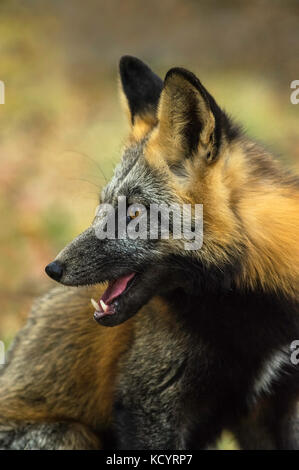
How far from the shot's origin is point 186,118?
4648 mm

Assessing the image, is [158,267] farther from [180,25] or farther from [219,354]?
[180,25]

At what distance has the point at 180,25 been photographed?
59.8 feet

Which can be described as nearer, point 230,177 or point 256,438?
point 230,177

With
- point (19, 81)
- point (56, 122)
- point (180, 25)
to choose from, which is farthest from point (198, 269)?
point (180, 25)

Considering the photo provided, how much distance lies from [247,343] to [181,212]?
1.09m

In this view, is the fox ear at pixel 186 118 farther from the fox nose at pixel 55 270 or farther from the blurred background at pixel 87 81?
the blurred background at pixel 87 81

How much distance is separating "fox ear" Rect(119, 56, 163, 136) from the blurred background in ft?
19.1

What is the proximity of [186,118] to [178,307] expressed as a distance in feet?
4.48

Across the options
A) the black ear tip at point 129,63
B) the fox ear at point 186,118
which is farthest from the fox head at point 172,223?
the black ear tip at point 129,63

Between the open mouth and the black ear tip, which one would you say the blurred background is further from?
the open mouth

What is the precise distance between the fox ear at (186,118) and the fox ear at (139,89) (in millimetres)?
842

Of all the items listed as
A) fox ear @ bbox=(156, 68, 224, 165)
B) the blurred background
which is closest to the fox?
fox ear @ bbox=(156, 68, 224, 165)

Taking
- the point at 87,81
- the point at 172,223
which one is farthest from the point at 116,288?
the point at 87,81

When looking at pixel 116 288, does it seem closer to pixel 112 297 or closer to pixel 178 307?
pixel 112 297
